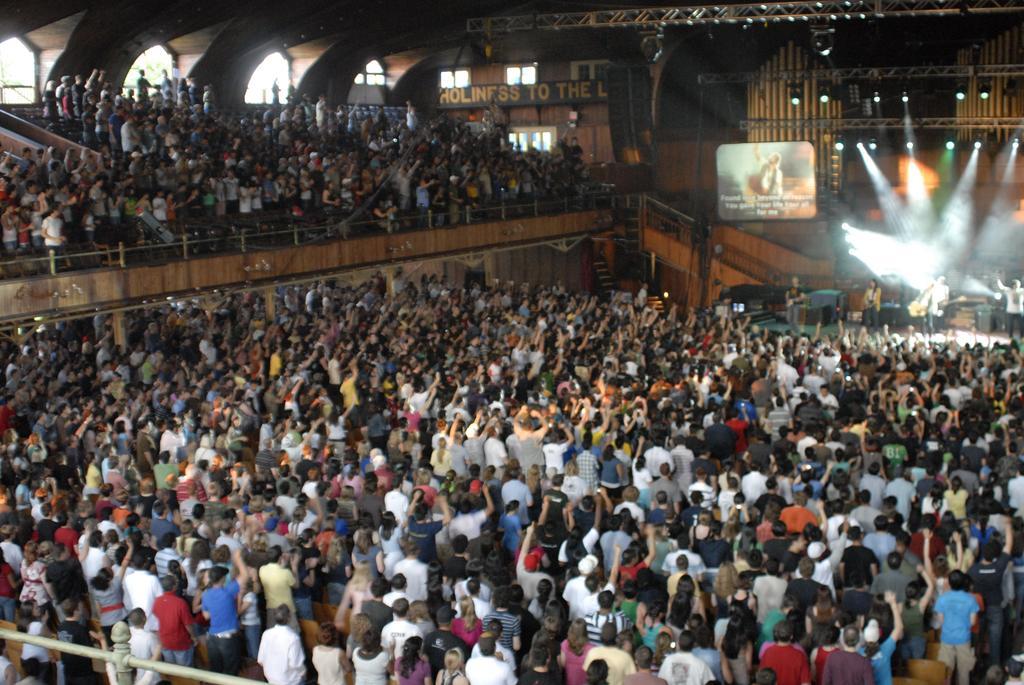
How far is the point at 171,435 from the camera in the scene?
14297 millimetres

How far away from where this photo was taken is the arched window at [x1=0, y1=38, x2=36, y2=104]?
30.7m

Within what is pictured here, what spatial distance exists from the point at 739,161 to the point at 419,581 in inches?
948

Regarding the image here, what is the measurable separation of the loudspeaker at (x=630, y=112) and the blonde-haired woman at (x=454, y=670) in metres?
28.4

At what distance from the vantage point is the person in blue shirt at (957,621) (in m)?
8.57

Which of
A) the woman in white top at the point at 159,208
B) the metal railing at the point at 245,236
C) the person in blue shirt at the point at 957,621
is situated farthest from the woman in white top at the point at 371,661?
the woman in white top at the point at 159,208

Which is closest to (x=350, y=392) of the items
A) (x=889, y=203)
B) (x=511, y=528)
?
(x=511, y=528)

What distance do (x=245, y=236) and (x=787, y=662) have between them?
53.7 feet

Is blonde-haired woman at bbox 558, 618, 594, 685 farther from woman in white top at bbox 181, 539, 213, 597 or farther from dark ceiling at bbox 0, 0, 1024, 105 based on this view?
dark ceiling at bbox 0, 0, 1024, 105

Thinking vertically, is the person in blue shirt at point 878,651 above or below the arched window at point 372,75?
below

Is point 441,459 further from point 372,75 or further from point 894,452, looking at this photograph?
point 372,75

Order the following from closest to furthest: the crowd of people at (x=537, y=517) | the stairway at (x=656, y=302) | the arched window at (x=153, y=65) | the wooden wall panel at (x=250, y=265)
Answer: the crowd of people at (x=537, y=517) → the wooden wall panel at (x=250, y=265) → the stairway at (x=656, y=302) → the arched window at (x=153, y=65)

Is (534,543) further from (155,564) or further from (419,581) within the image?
(155,564)

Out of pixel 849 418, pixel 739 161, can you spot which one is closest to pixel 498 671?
pixel 849 418

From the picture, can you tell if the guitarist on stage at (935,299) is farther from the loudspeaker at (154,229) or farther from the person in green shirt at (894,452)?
the loudspeaker at (154,229)
